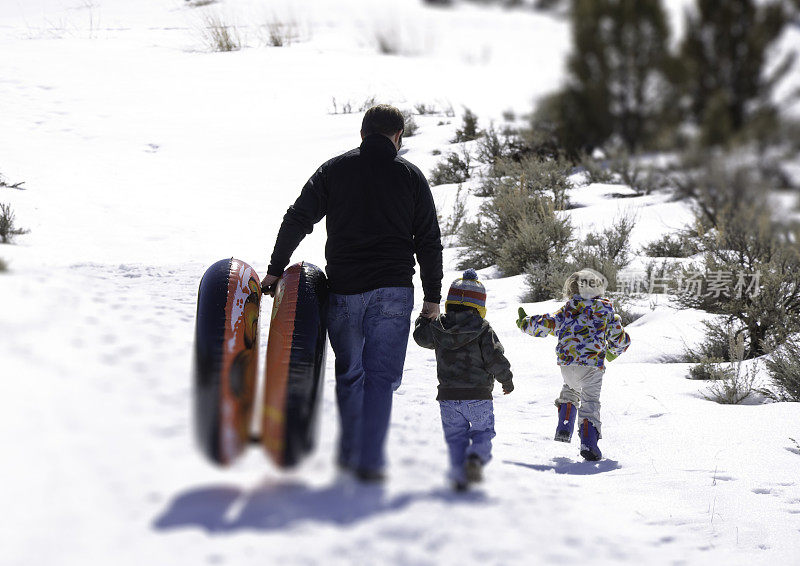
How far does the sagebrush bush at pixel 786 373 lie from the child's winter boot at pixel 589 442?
68.6 inches

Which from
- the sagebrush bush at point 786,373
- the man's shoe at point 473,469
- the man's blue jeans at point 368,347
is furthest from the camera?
the sagebrush bush at point 786,373

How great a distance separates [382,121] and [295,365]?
1218 mm

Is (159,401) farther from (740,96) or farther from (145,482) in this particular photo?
(740,96)

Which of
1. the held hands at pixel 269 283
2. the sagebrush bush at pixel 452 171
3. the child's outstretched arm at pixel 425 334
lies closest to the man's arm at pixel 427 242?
the child's outstretched arm at pixel 425 334

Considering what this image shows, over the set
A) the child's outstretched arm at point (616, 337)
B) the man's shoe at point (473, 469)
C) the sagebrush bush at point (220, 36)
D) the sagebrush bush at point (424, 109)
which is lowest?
the man's shoe at point (473, 469)

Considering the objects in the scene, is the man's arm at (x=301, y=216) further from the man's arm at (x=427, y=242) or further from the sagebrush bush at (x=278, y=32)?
the sagebrush bush at (x=278, y=32)

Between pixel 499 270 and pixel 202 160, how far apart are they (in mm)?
5740

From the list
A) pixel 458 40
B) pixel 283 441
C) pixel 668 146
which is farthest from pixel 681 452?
pixel 458 40

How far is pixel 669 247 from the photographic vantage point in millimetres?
7957

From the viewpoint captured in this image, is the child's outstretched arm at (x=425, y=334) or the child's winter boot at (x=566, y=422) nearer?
the child's outstretched arm at (x=425, y=334)

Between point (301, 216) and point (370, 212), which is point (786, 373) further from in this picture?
point (301, 216)

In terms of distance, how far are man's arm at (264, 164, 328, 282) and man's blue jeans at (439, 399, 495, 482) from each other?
3.59 feet

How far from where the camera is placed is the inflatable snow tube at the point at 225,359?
8.19 feet

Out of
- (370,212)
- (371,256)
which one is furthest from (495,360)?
(370,212)
